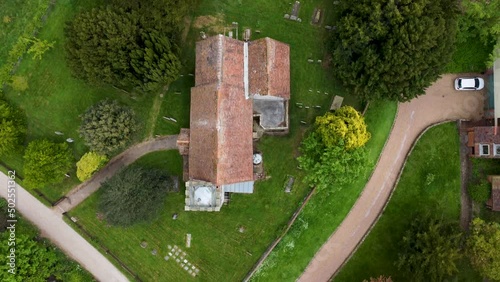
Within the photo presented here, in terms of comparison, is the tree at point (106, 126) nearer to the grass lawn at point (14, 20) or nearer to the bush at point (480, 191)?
the grass lawn at point (14, 20)

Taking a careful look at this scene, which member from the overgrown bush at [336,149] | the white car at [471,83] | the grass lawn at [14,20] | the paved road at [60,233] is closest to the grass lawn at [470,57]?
A: the white car at [471,83]

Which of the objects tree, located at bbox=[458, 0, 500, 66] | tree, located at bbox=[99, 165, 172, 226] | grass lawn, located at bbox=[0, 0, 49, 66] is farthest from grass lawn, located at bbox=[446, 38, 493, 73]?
grass lawn, located at bbox=[0, 0, 49, 66]

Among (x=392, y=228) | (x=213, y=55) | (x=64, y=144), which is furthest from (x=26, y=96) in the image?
(x=392, y=228)

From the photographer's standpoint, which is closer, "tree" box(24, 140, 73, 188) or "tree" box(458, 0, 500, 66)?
"tree" box(24, 140, 73, 188)

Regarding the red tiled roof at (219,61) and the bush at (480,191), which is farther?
the bush at (480,191)

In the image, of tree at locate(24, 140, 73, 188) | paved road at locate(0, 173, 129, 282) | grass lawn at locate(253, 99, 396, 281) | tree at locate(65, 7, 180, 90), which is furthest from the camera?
paved road at locate(0, 173, 129, 282)

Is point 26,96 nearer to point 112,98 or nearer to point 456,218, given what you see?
point 112,98

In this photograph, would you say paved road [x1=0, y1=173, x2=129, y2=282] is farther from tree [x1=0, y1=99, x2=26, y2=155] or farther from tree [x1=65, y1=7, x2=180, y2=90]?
tree [x1=65, y1=7, x2=180, y2=90]

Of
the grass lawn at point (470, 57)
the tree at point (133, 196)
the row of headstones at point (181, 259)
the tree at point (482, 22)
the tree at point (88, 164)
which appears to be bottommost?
the row of headstones at point (181, 259)
